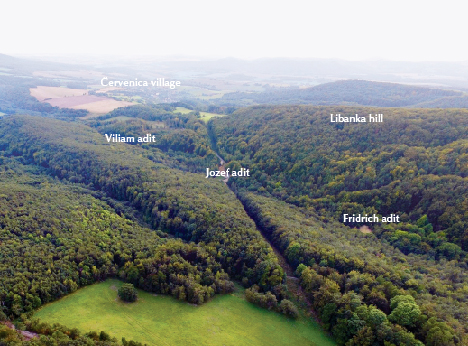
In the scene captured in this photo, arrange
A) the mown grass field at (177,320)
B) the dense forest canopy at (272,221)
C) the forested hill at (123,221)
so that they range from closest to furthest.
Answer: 1. the mown grass field at (177,320)
2. the dense forest canopy at (272,221)
3. the forested hill at (123,221)

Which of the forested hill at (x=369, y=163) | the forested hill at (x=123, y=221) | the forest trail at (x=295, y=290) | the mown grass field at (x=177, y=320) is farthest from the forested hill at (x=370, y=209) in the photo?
the forested hill at (x=123, y=221)

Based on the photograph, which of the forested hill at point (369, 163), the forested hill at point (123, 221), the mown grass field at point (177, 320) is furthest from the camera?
the forested hill at point (369, 163)

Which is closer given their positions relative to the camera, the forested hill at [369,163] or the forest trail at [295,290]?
the forest trail at [295,290]

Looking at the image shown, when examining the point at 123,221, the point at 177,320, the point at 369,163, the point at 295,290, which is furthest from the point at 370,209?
the point at 123,221

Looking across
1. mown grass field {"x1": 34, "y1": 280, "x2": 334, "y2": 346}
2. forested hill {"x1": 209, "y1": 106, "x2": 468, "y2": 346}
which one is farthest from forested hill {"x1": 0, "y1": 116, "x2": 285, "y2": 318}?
forested hill {"x1": 209, "y1": 106, "x2": 468, "y2": 346}

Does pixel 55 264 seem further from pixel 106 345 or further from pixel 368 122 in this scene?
pixel 368 122

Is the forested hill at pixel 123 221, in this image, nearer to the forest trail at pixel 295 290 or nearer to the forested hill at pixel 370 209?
the forest trail at pixel 295 290

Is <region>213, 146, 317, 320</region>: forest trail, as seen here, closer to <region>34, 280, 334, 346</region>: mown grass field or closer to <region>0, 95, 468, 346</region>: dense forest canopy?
<region>0, 95, 468, 346</region>: dense forest canopy

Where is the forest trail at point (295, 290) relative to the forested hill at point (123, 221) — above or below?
below

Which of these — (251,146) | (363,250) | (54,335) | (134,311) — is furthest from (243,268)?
(251,146)
